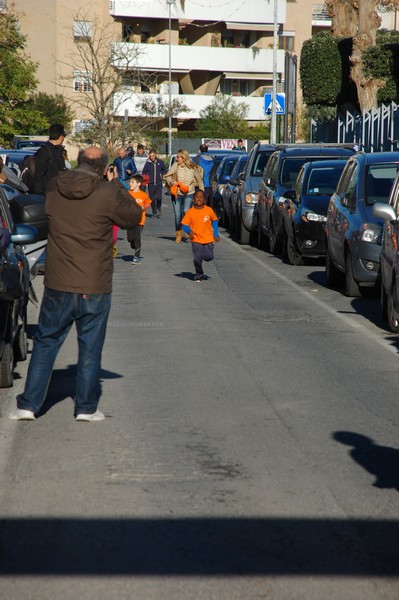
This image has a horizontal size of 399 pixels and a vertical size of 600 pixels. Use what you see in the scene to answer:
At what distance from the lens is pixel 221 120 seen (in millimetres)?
86938

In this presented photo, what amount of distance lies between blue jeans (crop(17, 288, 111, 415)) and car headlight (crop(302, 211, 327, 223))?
12.0m

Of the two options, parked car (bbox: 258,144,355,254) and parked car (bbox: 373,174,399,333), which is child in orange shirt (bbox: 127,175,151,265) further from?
parked car (bbox: 373,174,399,333)

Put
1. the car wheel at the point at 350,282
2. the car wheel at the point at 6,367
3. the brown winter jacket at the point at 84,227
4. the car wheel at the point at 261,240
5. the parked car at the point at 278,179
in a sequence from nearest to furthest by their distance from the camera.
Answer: the brown winter jacket at the point at 84,227
the car wheel at the point at 6,367
the car wheel at the point at 350,282
the parked car at the point at 278,179
the car wheel at the point at 261,240

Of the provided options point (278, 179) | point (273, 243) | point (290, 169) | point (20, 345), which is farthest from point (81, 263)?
point (290, 169)

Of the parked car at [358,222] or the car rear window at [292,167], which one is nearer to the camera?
the parked car at [358,222]

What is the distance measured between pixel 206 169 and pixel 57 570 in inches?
1118

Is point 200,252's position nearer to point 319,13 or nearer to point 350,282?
point 350,282

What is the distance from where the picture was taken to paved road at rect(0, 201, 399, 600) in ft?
16.5

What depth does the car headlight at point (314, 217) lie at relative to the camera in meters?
19.7

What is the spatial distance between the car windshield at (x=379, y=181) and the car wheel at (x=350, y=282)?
35.6 inches

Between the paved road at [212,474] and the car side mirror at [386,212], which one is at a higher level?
the car side mirror at [386,212]

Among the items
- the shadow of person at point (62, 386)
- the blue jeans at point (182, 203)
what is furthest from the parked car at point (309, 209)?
the shadow of person at point (62, 386)

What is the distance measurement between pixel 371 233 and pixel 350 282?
93cm

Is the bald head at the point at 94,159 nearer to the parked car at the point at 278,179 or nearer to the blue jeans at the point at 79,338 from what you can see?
the blue jeans at the point at 79,338
